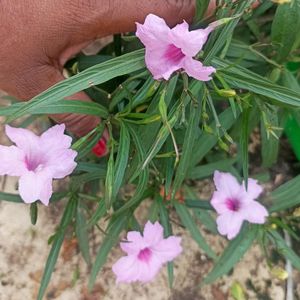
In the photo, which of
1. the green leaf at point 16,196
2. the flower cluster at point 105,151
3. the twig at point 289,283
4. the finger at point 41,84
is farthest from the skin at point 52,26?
the twig at point 289,283

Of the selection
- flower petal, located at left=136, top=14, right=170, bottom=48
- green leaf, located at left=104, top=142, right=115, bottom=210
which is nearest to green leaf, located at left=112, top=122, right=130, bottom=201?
green leaf, located at left=104, top=142, right=115, bottom=210

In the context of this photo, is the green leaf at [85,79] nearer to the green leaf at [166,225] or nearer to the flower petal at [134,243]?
the flower petal at [134,243]

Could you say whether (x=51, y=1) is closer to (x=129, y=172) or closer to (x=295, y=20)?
(x=129, y=172)

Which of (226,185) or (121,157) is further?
(226,185)

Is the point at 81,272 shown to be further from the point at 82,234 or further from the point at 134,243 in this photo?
the point at 134,243

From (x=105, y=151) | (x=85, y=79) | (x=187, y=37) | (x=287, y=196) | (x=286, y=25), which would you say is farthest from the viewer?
(x=287, y=196)

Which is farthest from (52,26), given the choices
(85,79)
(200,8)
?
(200,8)

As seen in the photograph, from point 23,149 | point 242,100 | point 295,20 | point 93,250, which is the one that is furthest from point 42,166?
point 93,250
